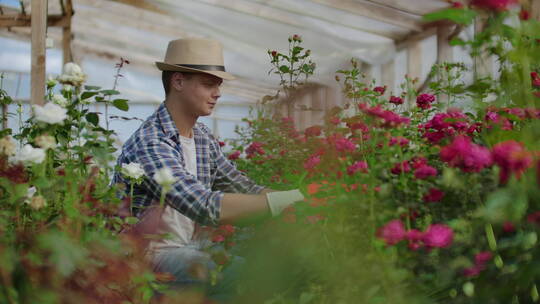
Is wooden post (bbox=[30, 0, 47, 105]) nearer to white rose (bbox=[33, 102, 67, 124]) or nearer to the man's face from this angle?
the man's face

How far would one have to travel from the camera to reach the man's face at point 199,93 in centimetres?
193

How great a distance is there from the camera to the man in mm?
1527

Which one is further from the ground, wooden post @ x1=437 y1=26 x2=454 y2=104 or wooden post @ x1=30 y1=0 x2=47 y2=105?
wooden post @ x1=437 y1=26 x2=454 y2=104

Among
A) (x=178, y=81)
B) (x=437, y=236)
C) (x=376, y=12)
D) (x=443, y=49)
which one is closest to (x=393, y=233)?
(x=437, y=236)

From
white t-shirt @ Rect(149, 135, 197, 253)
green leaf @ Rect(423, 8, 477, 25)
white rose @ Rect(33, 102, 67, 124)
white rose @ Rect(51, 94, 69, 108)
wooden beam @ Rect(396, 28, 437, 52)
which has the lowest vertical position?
white t-shirt @ Rect(149, 135, 197, 253)

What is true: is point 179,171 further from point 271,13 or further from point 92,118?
point 271,13

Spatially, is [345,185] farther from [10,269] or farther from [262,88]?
[262,88]

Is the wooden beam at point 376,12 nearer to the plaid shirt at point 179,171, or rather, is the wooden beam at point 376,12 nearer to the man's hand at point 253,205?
the plaid shirt at point 179,171

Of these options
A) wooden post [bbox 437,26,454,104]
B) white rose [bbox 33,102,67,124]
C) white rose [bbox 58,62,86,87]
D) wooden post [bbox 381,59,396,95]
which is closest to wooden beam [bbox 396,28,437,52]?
wooden post [bbox 437,26,454,104]

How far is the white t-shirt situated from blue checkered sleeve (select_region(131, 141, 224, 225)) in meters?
0.14

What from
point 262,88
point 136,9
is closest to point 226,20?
point 136,9

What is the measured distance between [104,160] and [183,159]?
2.26 feet

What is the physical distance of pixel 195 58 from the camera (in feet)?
6.45

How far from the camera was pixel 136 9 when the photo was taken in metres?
6.96
